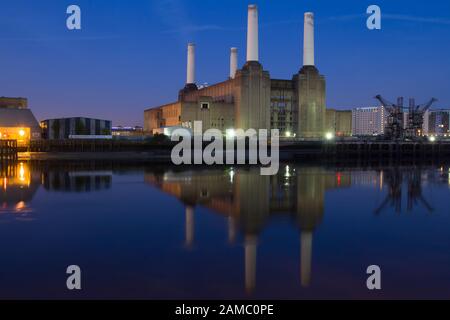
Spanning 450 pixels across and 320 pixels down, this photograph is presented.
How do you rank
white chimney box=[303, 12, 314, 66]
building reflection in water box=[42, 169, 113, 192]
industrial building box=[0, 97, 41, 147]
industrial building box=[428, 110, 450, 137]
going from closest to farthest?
building reflection in water box=[42, 169, 113, 192]
industrial building box=[0, 97, 41, 147]
white chimney box=[303, 12, 314, 66]
industrial building box=[428, 110, 450, 137]

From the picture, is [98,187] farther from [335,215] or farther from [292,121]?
[292,121]

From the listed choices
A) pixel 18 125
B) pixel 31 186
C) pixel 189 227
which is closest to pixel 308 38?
pixel 18 125

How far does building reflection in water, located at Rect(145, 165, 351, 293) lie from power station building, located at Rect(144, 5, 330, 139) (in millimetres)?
42659

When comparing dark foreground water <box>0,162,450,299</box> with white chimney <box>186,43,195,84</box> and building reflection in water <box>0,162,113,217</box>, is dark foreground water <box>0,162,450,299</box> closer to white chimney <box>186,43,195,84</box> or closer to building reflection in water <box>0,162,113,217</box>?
building reflection in water <box>0,162,113,217</box>

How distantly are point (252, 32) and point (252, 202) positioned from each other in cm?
5224

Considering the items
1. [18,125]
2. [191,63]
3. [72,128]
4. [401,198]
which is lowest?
[401,198]

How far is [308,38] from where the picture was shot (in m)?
67.9

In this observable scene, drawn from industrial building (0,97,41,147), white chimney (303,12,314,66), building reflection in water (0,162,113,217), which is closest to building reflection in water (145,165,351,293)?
building reflection in water (0,162,113,217)

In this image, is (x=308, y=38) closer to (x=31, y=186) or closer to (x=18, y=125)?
(x=18, y=125)

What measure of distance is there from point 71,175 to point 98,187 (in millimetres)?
7068

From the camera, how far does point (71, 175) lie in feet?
93.3

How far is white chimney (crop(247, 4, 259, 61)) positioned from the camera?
63.9 meters

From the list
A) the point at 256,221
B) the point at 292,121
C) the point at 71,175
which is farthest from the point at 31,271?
the point at 292,121

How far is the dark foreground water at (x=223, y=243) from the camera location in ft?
24.2
